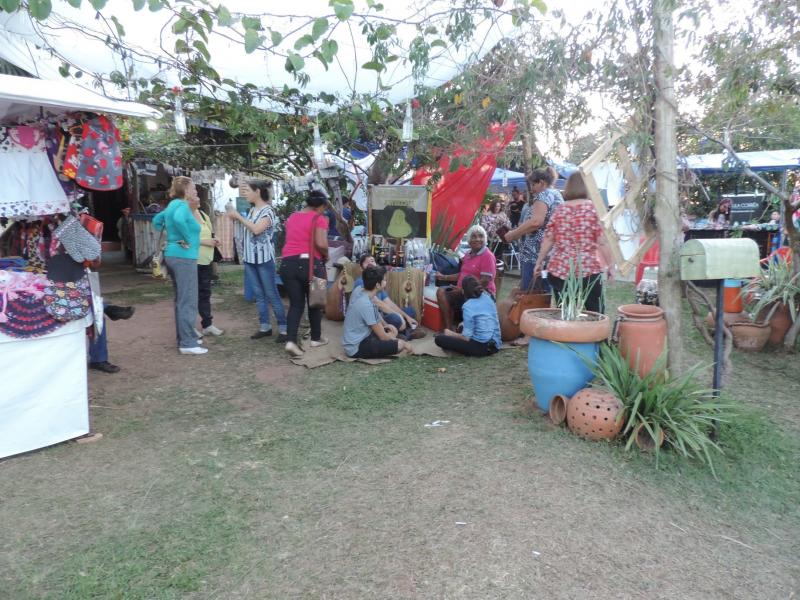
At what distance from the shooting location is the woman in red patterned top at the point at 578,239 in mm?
4305

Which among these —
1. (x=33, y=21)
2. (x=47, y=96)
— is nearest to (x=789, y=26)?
(x=47, y=96)

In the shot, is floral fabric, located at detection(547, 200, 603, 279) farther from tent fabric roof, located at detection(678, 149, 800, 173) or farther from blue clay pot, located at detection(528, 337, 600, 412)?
tent fabric roof, located at detection(678, 149, 800, 173)

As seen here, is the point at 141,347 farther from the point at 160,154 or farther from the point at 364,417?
the point at 160,154

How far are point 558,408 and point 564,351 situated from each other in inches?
15.1

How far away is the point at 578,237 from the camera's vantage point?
14.2 ft

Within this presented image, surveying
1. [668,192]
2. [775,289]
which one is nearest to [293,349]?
[668,192]

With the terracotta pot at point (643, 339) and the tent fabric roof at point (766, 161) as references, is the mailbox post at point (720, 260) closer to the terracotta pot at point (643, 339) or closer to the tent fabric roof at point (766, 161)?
the terracotta pot at point (643, 339)

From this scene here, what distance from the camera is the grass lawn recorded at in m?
2.27

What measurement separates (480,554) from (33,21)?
17.1 feet

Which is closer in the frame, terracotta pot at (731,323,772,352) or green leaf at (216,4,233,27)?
green leaf at (216,4,233,27)

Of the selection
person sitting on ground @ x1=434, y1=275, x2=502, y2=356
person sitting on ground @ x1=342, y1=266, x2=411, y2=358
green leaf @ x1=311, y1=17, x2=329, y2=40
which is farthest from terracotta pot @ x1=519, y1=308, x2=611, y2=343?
green leaf @ x1=311, y1=17, x2=329, y2=40

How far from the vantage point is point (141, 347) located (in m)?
5.82

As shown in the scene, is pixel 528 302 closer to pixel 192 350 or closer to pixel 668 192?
pixel 668 192

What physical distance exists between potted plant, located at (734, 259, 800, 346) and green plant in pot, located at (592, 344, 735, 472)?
2.53 m
